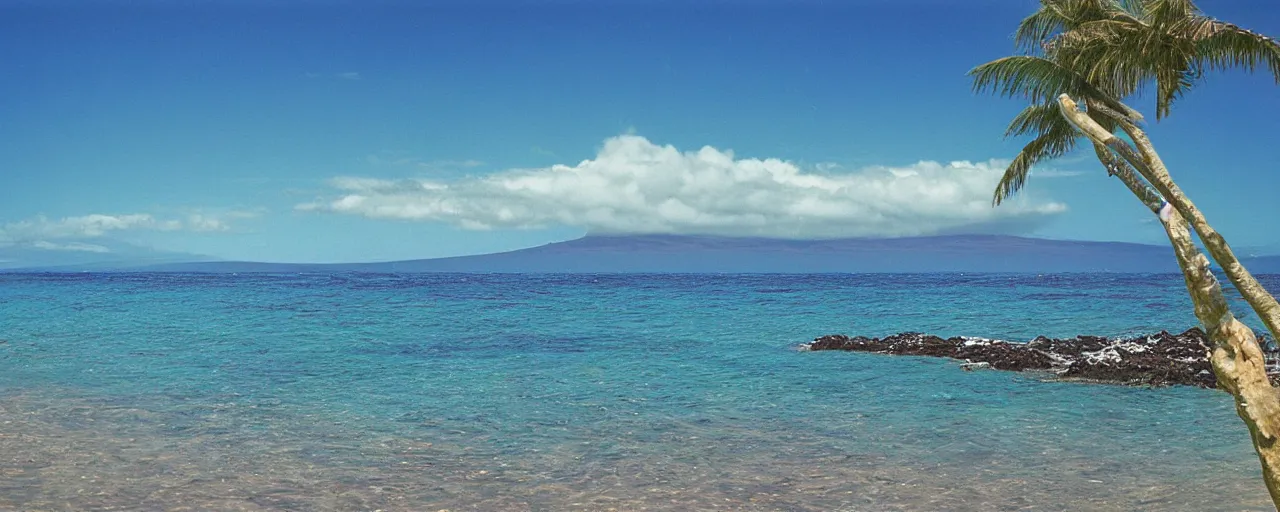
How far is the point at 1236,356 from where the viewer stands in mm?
4883

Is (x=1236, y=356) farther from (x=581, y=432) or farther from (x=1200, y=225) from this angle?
(x=581, y=432)

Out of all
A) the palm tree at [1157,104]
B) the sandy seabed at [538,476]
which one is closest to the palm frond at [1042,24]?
the palm tree at [1157,104]

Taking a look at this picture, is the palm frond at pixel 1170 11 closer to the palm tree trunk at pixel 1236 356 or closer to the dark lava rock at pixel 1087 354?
the dark lava rock at pixel 1087 354

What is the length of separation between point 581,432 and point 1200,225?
28.4 feet

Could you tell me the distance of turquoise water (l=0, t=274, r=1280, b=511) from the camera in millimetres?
8906

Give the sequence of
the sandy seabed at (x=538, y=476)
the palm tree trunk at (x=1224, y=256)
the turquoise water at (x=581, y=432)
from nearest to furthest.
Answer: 1. the palm tree trunk at (x=1224, y=256)
2. the sandy seabed at (x=538, y=476)
3. the turquoise water at (x=581, y=432)

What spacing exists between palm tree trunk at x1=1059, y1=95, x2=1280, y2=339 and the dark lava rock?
13.3 meters

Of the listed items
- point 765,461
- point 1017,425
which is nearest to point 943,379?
point 1017,425

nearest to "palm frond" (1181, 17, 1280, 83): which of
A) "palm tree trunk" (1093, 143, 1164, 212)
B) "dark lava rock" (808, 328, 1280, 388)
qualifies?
"dark lava rock" (808, 328, 1280, 388)

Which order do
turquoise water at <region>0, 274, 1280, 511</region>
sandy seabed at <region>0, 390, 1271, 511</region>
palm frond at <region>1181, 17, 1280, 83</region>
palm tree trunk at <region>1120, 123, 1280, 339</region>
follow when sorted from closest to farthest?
palm tree trunk at <region>1120, 123, 1280, 339</region> < sandy seabed at <region>0, 390, 1271, 511</region> < turquoise water at <region>0, 274, 1280, 511</region> < palm frond at <region>1181, 17, 1280, 83</region>

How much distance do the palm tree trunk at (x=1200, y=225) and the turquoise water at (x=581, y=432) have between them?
4266 millimetres

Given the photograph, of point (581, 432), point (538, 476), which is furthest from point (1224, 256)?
point (581, 432)

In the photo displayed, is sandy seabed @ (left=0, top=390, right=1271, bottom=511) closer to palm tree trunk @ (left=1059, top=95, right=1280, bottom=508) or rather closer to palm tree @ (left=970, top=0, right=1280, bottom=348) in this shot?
palm tree trunk @ (left=1059, top=95, right=1280, bottom=508)

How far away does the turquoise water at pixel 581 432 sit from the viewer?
351 inches
